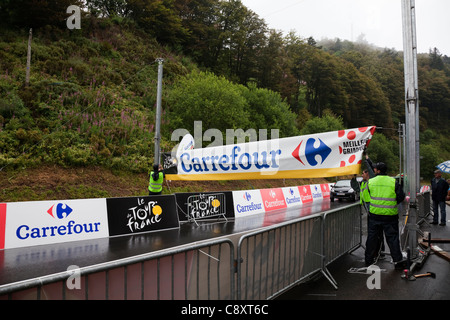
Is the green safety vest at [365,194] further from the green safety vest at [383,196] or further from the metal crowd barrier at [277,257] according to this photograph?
the metal crowd barrier at [277,257]

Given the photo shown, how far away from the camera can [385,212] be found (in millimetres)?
6246

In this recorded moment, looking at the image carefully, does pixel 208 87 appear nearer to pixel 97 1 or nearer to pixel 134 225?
pixel 134 225

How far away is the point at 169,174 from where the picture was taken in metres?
11.6

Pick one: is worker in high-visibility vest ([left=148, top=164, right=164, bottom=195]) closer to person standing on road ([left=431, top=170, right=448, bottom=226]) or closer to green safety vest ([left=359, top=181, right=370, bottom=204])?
green safety vest ([left=359, top=181, right=370, bottom=204])

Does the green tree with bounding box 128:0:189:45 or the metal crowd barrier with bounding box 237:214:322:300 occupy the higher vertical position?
the green tree with bounding box 128:0:189:45

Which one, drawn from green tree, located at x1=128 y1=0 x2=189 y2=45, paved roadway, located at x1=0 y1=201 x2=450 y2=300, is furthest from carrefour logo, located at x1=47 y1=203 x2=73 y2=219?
green tree, located at x1=128 y1=0 x2=189 y2=45

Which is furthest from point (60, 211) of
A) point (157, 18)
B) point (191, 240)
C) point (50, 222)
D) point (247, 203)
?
point (157, 18)

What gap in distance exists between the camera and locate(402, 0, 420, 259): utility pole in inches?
255

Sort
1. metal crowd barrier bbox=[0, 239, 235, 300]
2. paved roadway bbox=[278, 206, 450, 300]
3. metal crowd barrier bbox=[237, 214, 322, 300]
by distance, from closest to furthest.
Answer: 1. metal crowd barrier bbox=[0, 239, 235, 300]
2. metal crowd barrier bbox=[237, 214, 322, 300]
3. paved roadway bbox=[278, 206, 450, 300]

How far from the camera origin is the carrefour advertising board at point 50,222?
7914 mm
